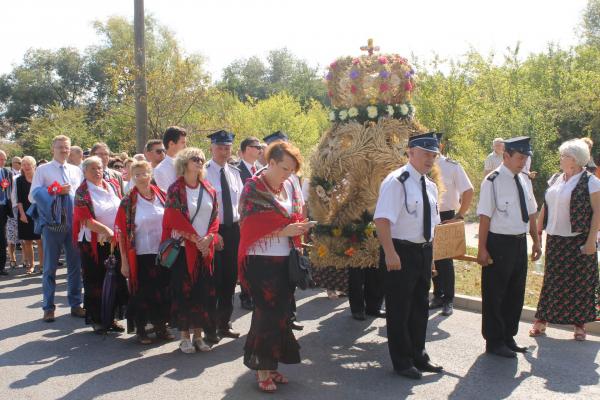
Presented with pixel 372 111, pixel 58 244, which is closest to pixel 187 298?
pixel 58 244

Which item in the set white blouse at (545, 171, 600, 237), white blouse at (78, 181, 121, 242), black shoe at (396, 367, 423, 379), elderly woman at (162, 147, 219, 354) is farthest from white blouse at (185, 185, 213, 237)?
white blouse at (545, 171, 600, 237)

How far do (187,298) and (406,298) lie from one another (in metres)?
2.21

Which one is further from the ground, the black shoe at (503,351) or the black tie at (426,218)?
the black tie at (426,218)

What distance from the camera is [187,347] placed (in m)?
6.12

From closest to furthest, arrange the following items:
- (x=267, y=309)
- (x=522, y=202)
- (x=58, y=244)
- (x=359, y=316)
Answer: (x=267, y=309) < (x=522, y=202) < (x=359, y=316) < (x=58, y=244)

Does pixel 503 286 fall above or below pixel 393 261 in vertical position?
below

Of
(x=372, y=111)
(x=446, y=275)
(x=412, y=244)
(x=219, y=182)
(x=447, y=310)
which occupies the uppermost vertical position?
(x=372, y=111)

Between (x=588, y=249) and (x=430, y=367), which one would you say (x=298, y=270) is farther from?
(x=588, y=249)

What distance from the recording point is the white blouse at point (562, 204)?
20.5 ft

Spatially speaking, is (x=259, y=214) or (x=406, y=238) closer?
(x=259, y=214)

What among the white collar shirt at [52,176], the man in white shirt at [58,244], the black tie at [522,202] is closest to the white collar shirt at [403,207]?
the black tie at [522,202]

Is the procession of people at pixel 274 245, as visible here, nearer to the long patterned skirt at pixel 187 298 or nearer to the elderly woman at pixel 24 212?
the long patterned skirt at pixel 187 298

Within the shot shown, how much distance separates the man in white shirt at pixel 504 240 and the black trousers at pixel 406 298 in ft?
2.68

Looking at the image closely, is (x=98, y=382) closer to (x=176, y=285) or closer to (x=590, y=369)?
(x=176, y=285)
